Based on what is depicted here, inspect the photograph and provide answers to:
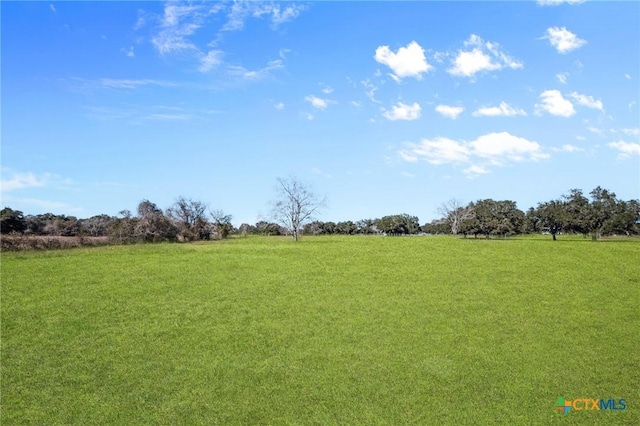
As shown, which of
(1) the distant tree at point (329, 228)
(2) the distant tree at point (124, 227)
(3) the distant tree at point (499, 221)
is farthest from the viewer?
(1) the distant tree at point (329, 228)

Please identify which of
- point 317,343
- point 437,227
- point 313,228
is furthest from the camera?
point 437,227

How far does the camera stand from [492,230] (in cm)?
7125

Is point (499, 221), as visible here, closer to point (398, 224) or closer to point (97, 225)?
point (398, 224)

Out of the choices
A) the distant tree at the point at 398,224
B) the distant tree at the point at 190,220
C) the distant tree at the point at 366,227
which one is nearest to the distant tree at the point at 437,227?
the distant tree at the point at 398,224

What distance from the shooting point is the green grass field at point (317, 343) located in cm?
949

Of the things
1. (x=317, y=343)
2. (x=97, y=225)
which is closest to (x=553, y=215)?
(x=317, y=343)

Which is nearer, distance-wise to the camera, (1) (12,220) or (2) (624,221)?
(1) (12,220)

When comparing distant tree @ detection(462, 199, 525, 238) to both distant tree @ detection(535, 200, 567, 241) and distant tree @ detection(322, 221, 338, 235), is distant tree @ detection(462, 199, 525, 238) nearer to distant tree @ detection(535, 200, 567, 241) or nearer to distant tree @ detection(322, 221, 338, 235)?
distant tree @ detection(535, 200, 567, 241)

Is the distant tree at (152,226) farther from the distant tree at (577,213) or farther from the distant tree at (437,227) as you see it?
the distant tree at (437,227)

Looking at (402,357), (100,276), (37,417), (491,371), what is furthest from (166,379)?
(100,276)

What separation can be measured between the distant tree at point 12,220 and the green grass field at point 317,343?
3577cm

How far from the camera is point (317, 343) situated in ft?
40.0

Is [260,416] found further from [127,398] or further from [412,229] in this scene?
[412,229]

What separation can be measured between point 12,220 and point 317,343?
55008mm
